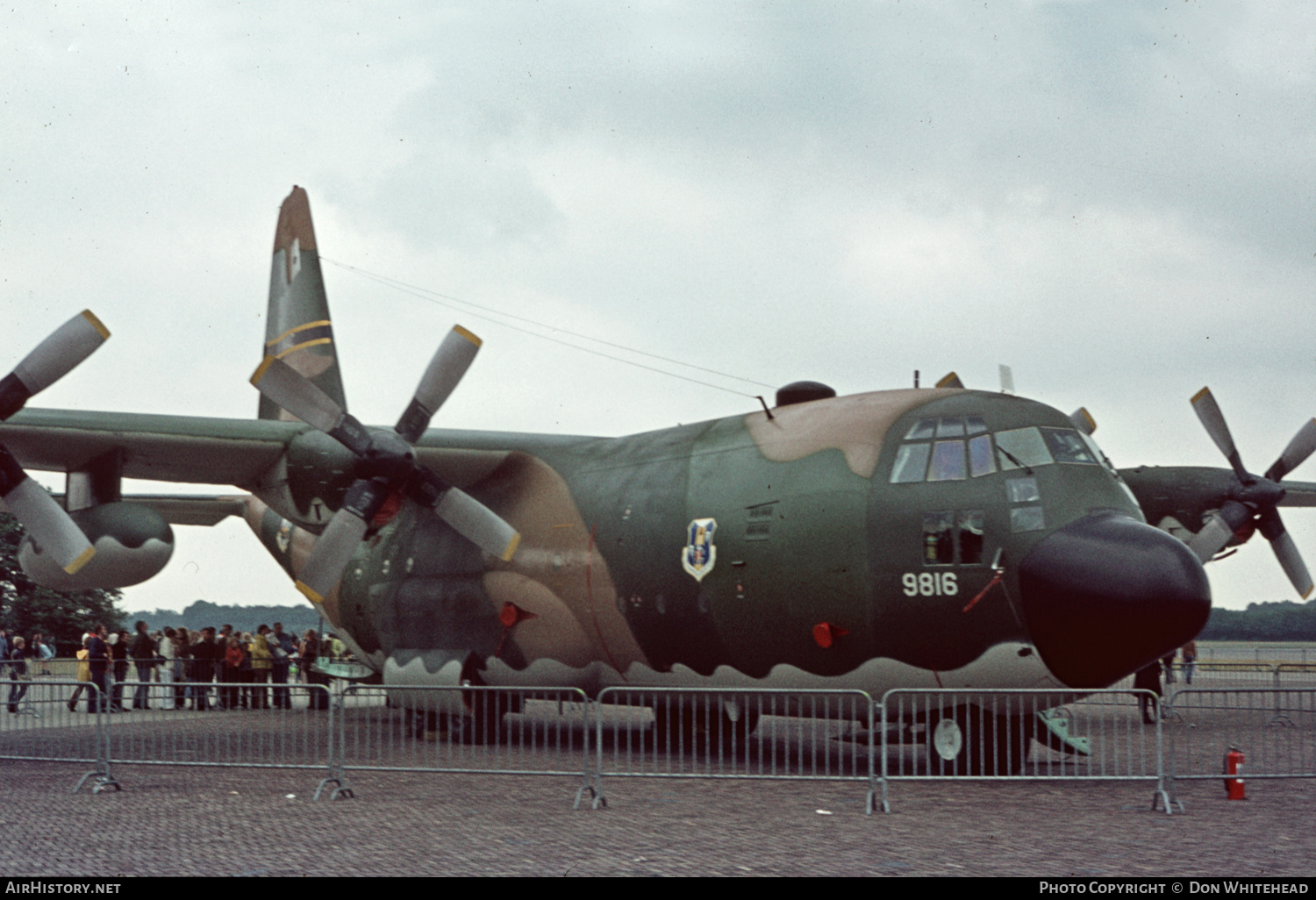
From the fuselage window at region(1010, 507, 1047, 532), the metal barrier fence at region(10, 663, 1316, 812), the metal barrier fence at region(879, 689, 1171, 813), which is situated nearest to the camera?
the metal barrier fence at region(879, 689, 1171, 813)

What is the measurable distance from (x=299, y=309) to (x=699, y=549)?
10136mm

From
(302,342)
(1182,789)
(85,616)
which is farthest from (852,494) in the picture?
(85,616)

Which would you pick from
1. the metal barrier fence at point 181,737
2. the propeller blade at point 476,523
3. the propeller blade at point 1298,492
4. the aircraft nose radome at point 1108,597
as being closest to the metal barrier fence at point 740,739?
the aircraft nose radome at point 1108,597

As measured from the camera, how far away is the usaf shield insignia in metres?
14.5

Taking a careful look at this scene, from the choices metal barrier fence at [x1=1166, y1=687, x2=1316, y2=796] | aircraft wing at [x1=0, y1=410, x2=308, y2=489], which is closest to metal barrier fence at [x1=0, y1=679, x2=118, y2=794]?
aircraft wing at [x1=0, y1=410, x2=308, y2=489]

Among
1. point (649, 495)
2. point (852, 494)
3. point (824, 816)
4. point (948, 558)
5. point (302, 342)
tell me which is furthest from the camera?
point (302, 342)

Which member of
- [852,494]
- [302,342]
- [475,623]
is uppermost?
[302,342]

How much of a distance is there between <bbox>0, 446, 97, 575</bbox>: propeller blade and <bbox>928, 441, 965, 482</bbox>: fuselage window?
32.1 ft

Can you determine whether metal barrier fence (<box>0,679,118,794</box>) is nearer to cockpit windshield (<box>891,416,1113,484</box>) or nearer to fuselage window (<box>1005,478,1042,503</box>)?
cockpit windshield (<box>891,416,1113,484</box>)

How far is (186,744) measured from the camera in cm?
1655

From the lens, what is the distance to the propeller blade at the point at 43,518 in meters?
15.1

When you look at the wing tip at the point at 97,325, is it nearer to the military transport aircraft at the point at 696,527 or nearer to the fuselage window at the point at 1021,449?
the military transport aircraft at the point at 696,527

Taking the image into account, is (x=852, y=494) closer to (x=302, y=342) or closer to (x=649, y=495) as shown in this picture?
(x=649, y=495)
